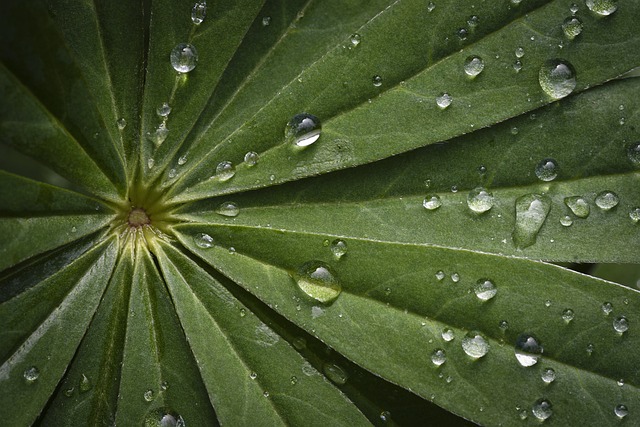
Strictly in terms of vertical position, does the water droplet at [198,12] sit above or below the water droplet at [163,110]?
above

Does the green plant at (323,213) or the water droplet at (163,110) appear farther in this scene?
the water droplet at (163,110)

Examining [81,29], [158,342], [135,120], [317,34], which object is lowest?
[158,342]

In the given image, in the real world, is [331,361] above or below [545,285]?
above

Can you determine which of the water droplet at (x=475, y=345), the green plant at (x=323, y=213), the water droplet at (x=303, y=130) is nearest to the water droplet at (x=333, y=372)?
the green plant at (x=323, y=213)

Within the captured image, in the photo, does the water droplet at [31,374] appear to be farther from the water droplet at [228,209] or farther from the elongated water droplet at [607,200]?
the elongated water droplet at [607,200]

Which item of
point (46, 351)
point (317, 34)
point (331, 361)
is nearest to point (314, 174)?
point (317, 34)

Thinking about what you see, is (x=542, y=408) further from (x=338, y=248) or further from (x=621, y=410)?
(x=338, y=248)

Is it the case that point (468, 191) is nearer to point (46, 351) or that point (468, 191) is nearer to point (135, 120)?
point (135, 120)
